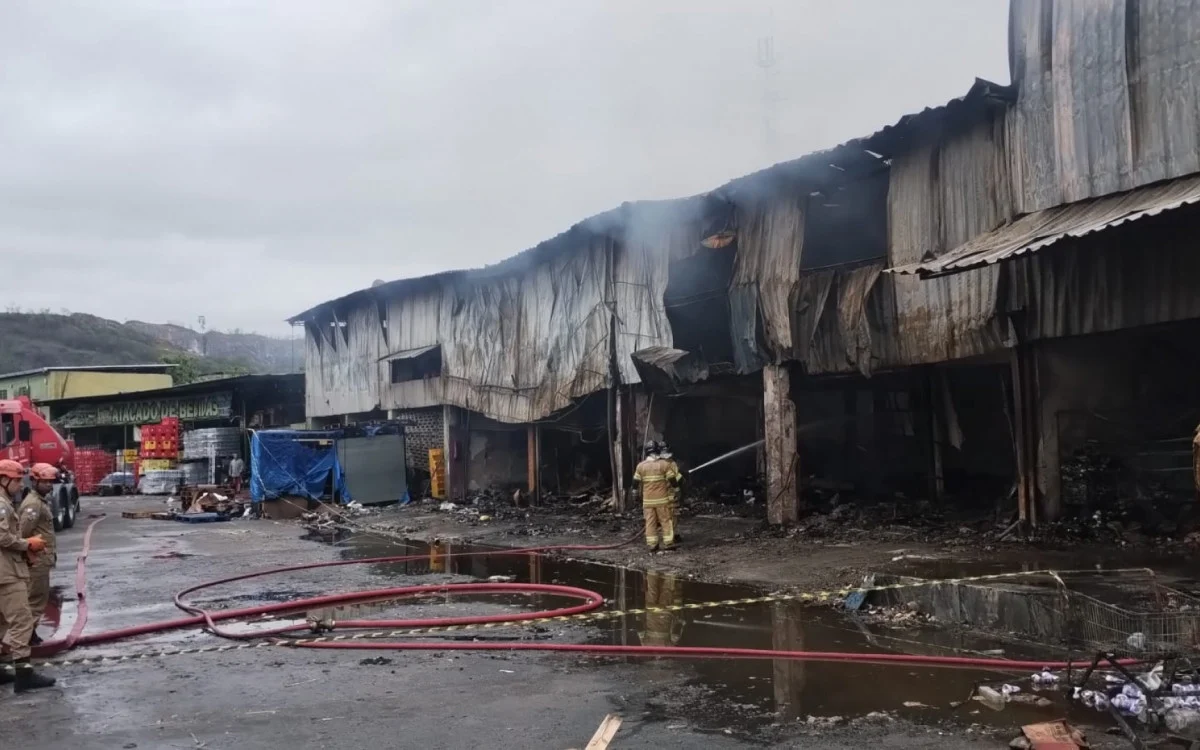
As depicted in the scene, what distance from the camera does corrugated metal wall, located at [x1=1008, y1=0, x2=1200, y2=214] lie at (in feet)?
31.2

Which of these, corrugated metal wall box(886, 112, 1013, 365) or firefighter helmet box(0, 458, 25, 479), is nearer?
firefighter helmet box(0, 458, 25, 479)

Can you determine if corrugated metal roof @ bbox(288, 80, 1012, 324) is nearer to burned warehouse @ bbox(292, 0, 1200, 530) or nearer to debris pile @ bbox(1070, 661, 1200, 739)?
burned warehouse @ bbox(292, 0, 1200, 530)

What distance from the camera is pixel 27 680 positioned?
670 cm

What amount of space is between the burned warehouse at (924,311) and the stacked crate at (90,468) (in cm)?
2340

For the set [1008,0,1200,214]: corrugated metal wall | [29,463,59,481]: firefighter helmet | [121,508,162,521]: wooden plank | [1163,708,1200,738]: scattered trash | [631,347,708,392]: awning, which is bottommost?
[121,508,162,521]: wooden plank

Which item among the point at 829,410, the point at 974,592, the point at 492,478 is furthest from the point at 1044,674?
the point at 492,478

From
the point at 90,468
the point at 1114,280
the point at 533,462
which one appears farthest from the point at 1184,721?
the point at 90,468

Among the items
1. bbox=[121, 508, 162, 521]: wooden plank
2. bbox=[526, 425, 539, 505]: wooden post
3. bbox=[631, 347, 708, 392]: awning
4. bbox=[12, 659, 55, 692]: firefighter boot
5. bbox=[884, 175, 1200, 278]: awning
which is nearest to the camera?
bbox=[12, 659, 55, 692]: firefighter boot

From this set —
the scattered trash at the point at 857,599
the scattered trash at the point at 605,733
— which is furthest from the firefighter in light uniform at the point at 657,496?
the scattered trash at the point at 605,733

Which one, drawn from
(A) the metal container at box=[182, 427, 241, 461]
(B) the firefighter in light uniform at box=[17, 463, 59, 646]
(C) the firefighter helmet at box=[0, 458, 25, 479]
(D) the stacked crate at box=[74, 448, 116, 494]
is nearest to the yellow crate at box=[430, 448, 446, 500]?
(A) the metal container at box=[182, 427, 241, 461]

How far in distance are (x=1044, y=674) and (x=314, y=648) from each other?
18.6 feet

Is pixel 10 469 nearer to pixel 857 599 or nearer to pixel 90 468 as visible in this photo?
pixel 857 599

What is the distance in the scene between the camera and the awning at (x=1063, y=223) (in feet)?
28.3

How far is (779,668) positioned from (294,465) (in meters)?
19.2
